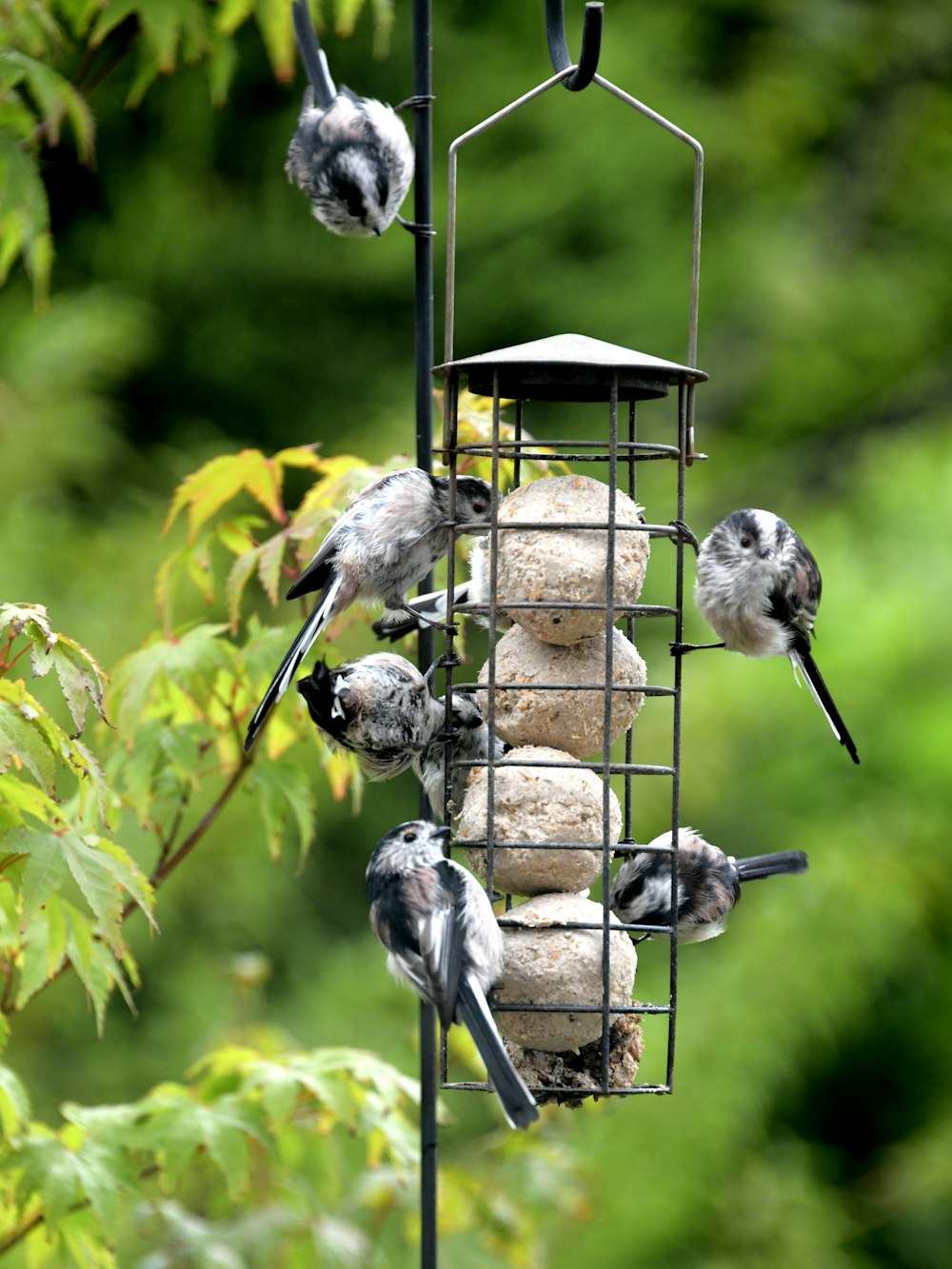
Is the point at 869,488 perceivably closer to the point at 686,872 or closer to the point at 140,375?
the point at 140,375

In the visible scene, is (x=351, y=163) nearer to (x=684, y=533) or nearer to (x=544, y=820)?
(x=684, y=533)

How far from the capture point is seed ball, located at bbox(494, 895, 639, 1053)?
335 centimetres

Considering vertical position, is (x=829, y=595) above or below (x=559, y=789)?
above

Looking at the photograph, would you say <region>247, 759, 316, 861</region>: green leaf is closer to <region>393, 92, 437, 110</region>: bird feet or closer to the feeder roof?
the feeder roof

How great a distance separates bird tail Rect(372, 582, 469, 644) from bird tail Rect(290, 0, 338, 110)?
58.6 inches

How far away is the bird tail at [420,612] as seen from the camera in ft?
12.8

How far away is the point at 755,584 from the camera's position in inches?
162

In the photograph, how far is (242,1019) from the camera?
16.7 ft

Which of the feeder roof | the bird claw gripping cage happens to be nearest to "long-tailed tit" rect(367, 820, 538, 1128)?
the bird claw gripping cage

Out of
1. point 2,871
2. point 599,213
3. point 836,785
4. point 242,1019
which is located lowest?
point 242,1019

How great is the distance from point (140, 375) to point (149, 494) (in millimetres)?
1124

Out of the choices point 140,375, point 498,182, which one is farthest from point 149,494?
point 498,182

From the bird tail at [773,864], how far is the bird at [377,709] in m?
0.97

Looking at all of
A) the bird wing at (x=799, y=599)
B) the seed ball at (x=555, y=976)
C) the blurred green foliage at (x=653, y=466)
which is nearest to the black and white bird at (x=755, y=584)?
the bird wing at (x=799, y=599)
